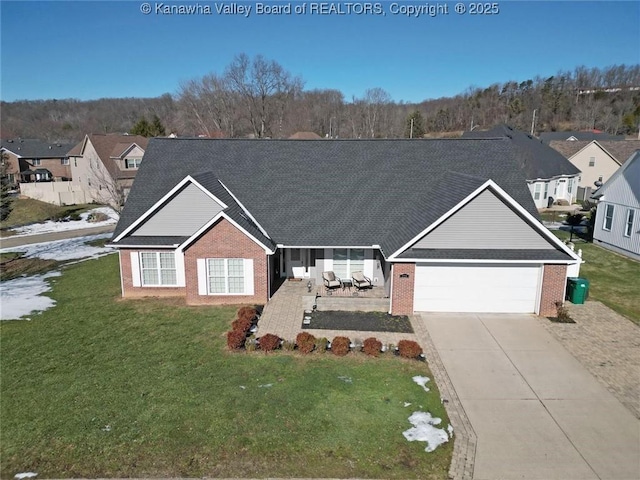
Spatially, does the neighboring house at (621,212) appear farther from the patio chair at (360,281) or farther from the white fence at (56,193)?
the white fence at (56,193)

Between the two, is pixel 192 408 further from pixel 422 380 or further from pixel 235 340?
pixel 422 380

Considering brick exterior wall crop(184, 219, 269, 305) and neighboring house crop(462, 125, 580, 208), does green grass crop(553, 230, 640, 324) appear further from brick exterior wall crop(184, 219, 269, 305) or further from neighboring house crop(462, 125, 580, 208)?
brick exterior wall crop(184, 219, 269, 305)

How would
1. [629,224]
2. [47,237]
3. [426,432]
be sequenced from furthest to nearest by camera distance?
[47,237] < [629,224] < [426,432]

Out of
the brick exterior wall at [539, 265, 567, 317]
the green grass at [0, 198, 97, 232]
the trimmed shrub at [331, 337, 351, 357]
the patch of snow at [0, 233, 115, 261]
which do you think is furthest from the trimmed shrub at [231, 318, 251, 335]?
the green grass at [0, 198, 97, 232]

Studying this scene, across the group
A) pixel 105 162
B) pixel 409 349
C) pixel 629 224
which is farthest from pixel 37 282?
pixel 629 224

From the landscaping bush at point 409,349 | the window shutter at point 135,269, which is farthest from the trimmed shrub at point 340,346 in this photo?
the window shutter at point 135,269

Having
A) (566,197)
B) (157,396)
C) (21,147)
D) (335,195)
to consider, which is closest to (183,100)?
(21,147)
